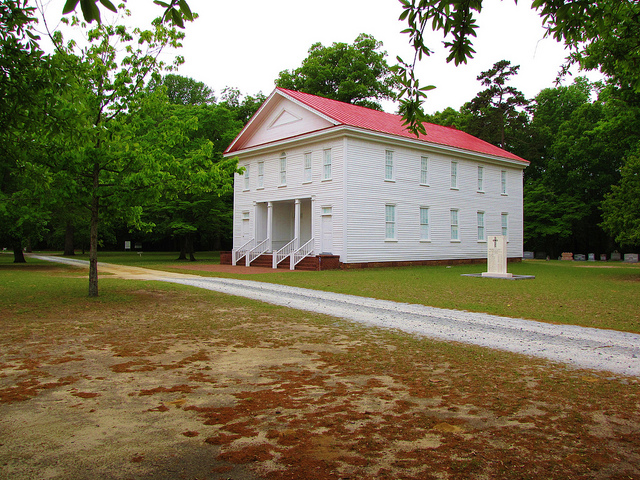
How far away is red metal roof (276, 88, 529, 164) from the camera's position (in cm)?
2738

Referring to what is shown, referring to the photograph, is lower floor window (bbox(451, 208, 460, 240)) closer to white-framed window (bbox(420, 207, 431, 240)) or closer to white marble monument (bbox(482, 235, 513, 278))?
white-framed window (bbox(420, 207, 431, 240))

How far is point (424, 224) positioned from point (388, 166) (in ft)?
14.4

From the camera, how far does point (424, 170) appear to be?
30.3 meters

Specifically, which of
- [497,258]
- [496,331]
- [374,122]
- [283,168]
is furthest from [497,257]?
[283,168]

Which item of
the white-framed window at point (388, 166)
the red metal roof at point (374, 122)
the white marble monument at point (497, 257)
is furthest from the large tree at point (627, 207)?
the white-framed window at point (388, 166)

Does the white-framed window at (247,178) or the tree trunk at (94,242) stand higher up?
the white-framed window at (247,178)

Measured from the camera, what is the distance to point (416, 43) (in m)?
4.75

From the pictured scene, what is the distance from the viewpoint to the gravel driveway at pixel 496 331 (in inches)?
276

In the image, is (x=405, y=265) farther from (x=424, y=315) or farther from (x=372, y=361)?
(x=372, y=361)

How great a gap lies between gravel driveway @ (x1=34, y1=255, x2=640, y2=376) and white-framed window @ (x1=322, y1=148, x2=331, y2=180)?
14.2 meters

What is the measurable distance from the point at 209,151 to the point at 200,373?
9.59 meters

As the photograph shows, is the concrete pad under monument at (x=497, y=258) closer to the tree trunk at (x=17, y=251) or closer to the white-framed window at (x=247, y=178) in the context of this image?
the white-framed window at (x=247, y=178)

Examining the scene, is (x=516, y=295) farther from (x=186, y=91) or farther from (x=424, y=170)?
(x=186, y=91)

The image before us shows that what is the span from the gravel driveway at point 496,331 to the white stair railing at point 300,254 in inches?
487
